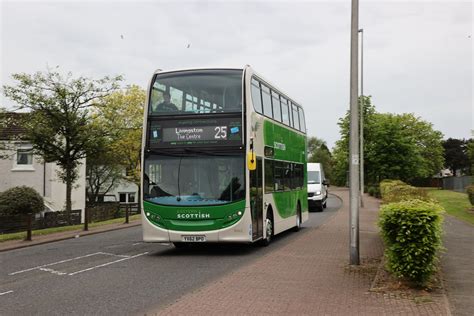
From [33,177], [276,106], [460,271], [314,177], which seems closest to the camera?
[460,271]

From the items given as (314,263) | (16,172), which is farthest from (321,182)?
(314,263)

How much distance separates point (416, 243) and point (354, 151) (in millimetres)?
3016

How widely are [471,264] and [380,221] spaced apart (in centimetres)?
336

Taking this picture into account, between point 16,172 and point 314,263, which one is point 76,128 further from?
point 314,263

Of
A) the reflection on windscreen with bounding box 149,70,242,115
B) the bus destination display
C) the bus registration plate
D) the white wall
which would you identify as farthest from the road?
Answer: the white wall

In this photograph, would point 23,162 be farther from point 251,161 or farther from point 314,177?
point 251,161

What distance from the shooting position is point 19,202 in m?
27.3

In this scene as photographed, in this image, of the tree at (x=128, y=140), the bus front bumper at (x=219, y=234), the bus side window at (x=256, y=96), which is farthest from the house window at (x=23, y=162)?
the bus front bumper at (x=219, y=234)

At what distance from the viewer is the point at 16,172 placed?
1319 inches

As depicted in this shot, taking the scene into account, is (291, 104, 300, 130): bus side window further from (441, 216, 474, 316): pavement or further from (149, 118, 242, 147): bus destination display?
(149, 118, 242, 147): bus destination display

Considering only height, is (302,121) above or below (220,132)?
above

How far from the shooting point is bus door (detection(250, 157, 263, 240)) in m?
13.0

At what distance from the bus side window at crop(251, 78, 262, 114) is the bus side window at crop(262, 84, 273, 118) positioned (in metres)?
0.39

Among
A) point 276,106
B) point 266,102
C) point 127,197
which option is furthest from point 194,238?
point 127,197
